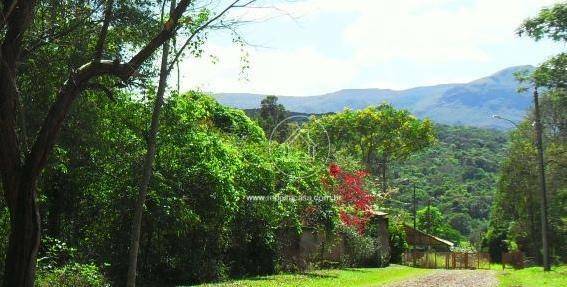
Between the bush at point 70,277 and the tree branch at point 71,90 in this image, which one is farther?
the bush at point 70,277

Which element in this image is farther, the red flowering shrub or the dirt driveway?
the red flowering shrub

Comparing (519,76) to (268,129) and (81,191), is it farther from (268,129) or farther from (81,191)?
(268,129)

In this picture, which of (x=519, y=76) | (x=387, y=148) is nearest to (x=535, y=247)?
(x=387, y=148)

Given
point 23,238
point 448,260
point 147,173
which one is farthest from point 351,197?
point 23,238

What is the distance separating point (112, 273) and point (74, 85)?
8901mm

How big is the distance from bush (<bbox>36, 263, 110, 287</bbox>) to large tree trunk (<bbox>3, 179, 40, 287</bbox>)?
3.12m

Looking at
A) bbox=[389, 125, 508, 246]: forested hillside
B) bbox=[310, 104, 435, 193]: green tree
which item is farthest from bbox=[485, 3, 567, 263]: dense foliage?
bbox=[389, 125, 508, 246]: forested hillside

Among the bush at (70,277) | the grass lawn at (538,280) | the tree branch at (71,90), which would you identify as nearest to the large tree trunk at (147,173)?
the bush at (70,277)

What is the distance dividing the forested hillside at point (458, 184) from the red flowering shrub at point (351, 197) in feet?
216

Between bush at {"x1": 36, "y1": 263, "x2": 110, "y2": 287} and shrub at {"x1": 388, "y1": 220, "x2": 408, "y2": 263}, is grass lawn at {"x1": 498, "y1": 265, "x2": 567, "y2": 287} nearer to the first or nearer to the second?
bush at {"x1": 36, "y1": 263, "x2": 110, "y2": 287}

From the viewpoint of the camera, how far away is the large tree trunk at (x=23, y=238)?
384 inches

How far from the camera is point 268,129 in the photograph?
2301 inches

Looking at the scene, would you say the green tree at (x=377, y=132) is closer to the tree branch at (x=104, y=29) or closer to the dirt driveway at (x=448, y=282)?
the dirt driveway at (x=448, y=282)

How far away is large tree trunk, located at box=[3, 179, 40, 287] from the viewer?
384 inches
